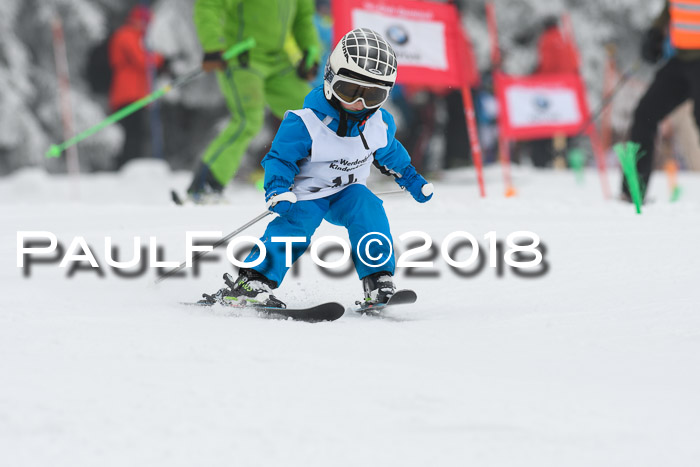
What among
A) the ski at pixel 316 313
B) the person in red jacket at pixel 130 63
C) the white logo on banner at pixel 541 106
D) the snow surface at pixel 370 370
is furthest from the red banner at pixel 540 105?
the ski at pixel 316 313

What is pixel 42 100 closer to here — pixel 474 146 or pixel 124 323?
pixel 474 146

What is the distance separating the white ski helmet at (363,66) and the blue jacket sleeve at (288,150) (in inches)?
7.0

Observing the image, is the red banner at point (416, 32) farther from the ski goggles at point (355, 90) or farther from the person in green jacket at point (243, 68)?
the ski goggles at point (355, 90)

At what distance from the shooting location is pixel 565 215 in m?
5.29

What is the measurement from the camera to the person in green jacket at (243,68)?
5461mm

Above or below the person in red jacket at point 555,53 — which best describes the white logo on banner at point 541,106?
below

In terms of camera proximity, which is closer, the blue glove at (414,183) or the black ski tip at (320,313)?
the black ski tip at (320,313)

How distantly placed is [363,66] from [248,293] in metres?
0.98

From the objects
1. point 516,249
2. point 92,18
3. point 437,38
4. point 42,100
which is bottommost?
point 516,249

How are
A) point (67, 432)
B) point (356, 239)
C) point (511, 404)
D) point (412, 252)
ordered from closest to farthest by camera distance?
point (67, 432) → point (511, 404) → point (356, 239) → point (412, 252)

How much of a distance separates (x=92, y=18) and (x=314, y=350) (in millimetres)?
9800

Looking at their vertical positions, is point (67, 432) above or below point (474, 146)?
below

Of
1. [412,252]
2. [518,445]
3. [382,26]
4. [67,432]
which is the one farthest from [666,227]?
[67,432]

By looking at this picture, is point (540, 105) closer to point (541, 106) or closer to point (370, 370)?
point (541, 106)
